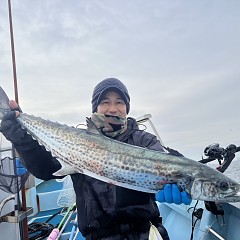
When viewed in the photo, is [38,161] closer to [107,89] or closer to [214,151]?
[107,89]

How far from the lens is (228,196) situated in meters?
1.99

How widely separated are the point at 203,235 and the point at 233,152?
1.09 meters

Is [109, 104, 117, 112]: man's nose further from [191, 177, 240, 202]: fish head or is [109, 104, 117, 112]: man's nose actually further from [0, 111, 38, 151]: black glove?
[191, 177, 240, 202]: fish head

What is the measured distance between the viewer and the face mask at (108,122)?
2.55 metres

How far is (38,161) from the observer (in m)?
2.51

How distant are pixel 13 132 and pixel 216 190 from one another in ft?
6.42

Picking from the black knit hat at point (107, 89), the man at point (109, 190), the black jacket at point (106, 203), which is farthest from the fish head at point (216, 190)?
the black knit hat at point (107, 89)

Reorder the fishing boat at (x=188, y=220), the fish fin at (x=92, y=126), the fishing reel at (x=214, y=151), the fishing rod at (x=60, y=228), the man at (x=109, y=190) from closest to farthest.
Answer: the man at (x=109, y=190)
the fish fin at (x=92, y=126)
the fishing reel at (x=214, y=151)
the fishing boat at (x=188, y=220)
the fishing rod at (x=60, y=228)

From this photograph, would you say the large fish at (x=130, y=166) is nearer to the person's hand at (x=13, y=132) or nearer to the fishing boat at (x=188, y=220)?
the person's hand at (x=13, y=132)

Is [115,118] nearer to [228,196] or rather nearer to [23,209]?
[228,196]

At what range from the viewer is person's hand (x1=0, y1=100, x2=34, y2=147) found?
2537 millimetres

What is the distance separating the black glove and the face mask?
0.66 meters

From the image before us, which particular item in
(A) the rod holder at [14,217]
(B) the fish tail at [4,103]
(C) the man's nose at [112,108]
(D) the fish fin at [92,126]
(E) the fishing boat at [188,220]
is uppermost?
(B) the fish tail at [4,103]

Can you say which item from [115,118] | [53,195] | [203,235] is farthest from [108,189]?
[53,195]
